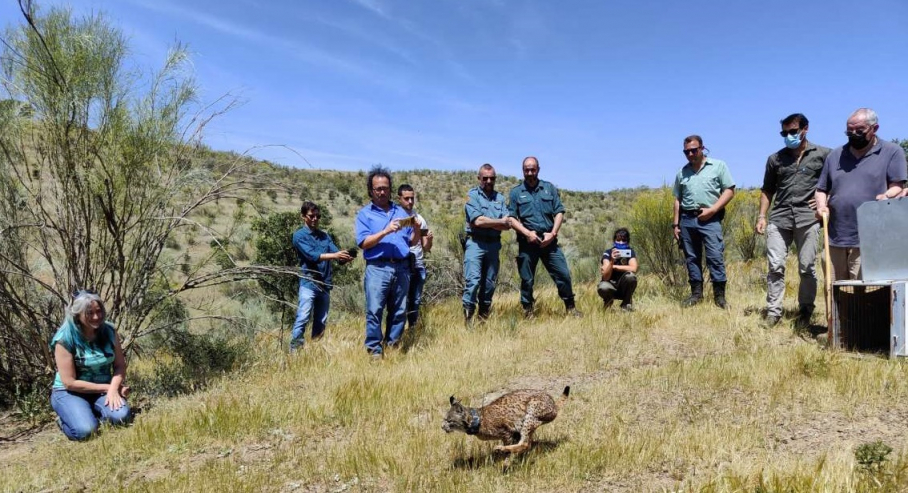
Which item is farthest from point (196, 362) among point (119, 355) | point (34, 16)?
point (34, 16)

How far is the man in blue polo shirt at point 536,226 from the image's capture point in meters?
7.19

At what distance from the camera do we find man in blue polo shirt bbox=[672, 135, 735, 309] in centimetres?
681

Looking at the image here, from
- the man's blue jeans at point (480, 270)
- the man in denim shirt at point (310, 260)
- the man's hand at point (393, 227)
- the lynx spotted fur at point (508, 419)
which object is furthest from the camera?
the man's blue jeans at point (480, 270)

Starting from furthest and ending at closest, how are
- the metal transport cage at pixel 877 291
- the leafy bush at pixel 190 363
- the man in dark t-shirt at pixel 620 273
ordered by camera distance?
the man in dark t-shirt at pixel 620 273 < the leafy bush at pixel 190 363 < the metal transport cage at pixel 877 291

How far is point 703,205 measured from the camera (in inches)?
269

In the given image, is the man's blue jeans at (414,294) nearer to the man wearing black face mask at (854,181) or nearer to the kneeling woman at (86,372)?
the kneeling woman at (86,372)

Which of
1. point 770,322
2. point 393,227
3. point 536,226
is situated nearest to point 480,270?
point 536,226

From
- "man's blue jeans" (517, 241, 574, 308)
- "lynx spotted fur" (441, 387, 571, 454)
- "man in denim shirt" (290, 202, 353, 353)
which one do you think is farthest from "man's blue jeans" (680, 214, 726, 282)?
"lynx spotted fur" (441, 387, 571, 454)

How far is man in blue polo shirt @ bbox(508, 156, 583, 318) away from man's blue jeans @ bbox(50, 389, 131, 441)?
15.7 feet

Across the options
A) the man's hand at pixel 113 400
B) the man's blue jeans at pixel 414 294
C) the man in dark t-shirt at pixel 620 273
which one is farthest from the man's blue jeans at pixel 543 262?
the man's hand at pixel 113 400

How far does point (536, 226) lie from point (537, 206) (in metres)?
0.27

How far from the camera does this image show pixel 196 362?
6.32 m

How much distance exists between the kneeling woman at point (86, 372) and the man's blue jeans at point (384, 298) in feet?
7.93

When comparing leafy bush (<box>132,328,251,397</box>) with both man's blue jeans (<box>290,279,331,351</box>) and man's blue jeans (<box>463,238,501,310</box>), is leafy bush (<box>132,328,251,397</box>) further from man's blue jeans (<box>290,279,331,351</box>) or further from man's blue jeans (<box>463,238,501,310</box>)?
man's blue jeans (<box>463,238,501,310</box>)
